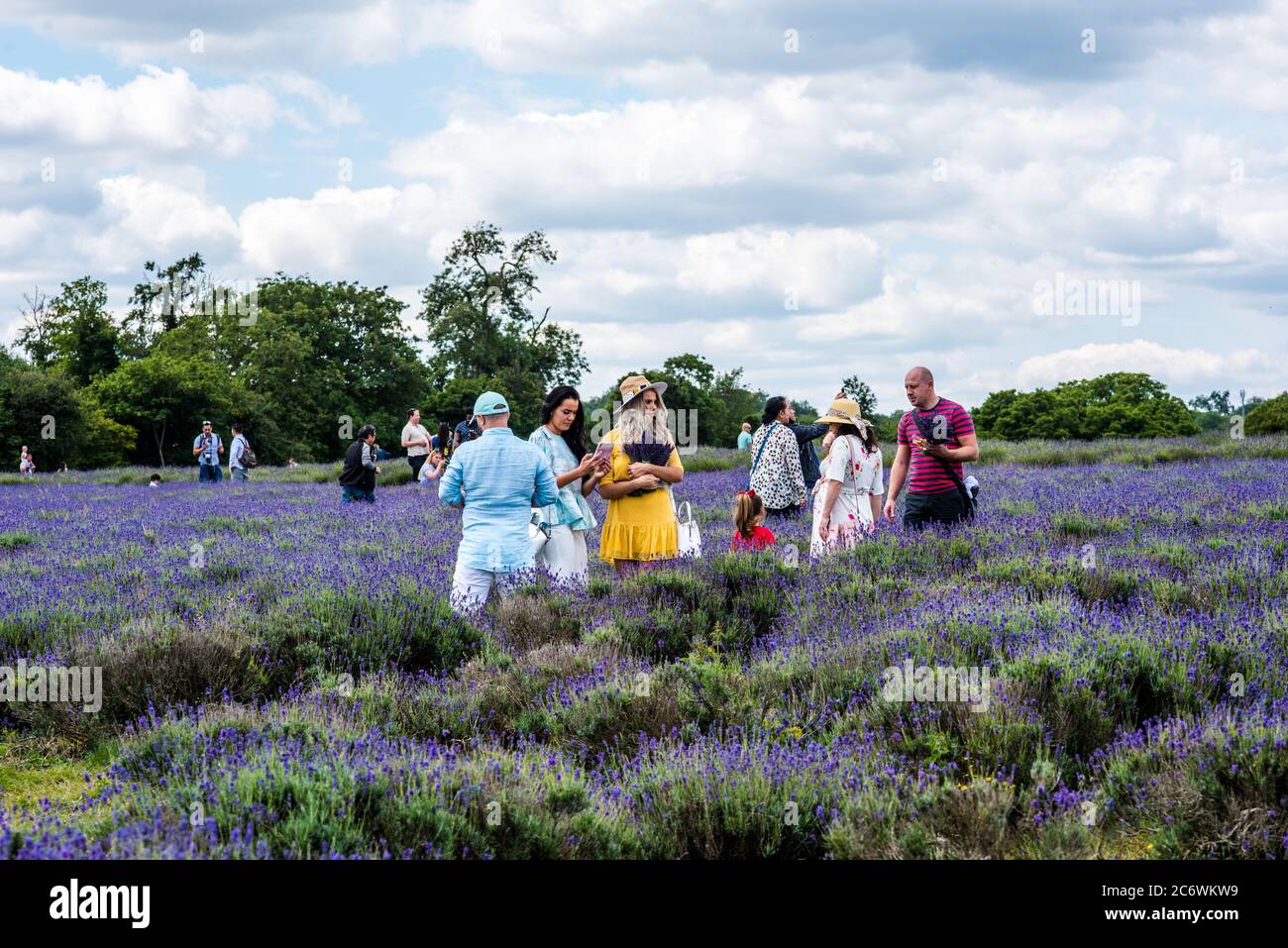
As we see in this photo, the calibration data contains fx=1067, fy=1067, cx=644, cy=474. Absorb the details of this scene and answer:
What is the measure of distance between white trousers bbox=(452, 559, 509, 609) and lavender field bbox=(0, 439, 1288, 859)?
0.48 ft

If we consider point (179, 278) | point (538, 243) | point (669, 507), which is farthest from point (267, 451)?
point (669, 507)

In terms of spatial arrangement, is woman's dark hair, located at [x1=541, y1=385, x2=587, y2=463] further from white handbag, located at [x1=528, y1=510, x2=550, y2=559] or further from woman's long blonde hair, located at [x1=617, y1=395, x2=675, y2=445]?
white handbag, located at [x1=528, y1=510, x2=550, y2=559]

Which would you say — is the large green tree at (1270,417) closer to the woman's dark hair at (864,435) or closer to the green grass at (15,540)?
the woman's dark hair at (864,435)

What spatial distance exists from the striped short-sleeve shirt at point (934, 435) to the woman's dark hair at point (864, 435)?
1.18ft

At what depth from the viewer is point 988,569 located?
679 cm

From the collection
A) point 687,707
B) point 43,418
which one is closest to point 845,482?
point 687,707

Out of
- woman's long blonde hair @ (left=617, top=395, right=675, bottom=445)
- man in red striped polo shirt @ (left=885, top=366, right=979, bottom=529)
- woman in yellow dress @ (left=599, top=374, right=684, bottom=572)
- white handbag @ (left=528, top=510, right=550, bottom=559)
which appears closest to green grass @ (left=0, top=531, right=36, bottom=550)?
white handbag @ (left=528, top=510, right=550, bottom=559)

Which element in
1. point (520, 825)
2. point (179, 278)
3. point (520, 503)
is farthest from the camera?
point (179, 278)

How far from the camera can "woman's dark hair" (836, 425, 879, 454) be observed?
830 centimetres

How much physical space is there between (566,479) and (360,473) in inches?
387

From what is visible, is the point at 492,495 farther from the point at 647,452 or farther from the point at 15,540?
the point at 15,540

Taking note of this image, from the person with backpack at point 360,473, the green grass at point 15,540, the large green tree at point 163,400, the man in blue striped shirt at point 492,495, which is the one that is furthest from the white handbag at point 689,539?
the large green tree at point 163,400

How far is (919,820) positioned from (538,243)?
55.8m
